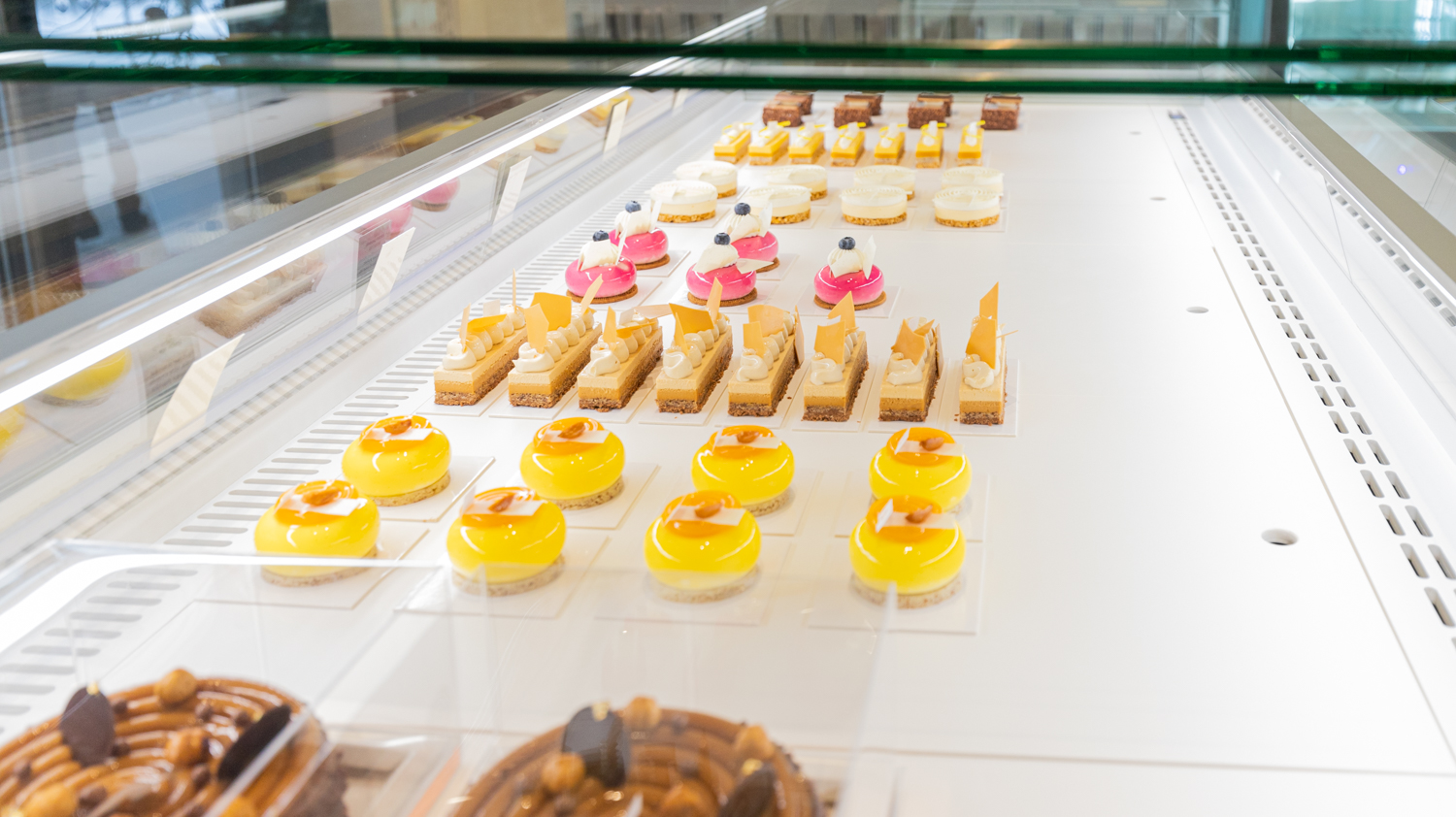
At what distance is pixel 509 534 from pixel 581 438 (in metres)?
0.32

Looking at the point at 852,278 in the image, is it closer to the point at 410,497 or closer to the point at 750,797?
the point at 410,497

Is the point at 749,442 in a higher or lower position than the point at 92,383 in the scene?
lower

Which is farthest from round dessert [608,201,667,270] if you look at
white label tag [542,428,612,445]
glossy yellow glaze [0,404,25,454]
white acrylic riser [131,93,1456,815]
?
glossy yellow glaze [0,404,25,454]

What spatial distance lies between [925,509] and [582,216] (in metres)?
1.94

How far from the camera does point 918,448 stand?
70.2 inches

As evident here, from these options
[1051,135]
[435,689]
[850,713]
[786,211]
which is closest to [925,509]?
[850,713]

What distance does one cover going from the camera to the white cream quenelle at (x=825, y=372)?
6.75ft

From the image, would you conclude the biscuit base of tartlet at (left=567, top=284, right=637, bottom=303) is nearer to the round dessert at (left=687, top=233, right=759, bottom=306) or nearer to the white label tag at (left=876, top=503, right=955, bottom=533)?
the round dessert at (left=687, top=233, right=759, bottom=306)

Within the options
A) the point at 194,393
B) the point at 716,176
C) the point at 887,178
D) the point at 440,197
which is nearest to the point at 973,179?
the point at 887,178

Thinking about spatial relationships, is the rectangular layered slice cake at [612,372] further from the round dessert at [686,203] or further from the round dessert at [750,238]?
the round dessert at [686,203]

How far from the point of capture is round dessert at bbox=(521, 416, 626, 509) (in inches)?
70.5

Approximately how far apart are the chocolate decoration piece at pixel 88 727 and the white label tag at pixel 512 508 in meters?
0.57

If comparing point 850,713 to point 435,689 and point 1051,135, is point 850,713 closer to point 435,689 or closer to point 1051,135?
point 435,689

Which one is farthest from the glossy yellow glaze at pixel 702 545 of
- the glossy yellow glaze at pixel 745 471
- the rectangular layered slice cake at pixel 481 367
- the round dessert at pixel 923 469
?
the rectangular layered slice cake at pixel 481 367
